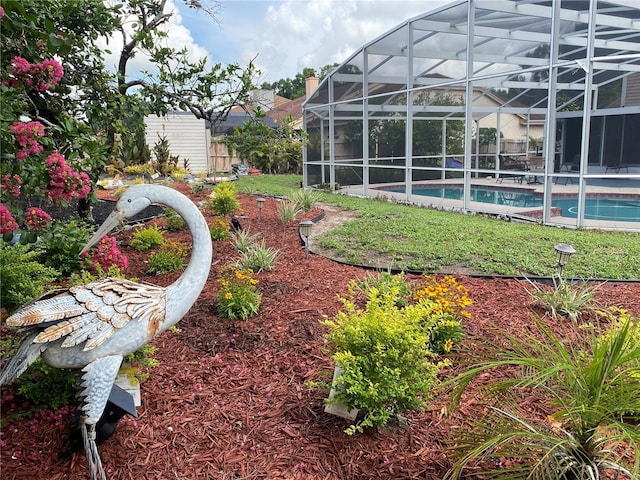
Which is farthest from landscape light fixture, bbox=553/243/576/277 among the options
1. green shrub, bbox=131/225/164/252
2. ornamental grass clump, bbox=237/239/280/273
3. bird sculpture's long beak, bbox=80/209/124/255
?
green shrub, bbox=131/225/164/252

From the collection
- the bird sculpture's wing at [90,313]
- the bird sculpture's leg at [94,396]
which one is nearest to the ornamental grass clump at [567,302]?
the bird sculpture's wing at [90,313]

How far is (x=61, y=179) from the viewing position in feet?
8.27

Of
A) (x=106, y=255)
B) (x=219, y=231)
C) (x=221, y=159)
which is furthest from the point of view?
(x=221, y=159)

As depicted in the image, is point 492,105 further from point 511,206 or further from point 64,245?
point 64,245

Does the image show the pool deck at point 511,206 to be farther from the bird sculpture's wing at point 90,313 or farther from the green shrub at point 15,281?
the green shrub at point 15,281

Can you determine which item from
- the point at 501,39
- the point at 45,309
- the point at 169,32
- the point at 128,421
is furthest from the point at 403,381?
the point at 501,39

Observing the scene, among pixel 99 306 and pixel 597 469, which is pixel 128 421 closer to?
pixel 99 306

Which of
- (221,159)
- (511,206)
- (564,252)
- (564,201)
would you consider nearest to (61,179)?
(564,252)

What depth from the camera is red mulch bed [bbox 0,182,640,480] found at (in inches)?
78.0

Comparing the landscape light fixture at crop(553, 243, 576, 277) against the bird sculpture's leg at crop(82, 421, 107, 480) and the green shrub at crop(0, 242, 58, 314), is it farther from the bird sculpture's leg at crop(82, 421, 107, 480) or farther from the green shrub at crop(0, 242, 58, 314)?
the green shrub at crop(0, 242, 58, 314)

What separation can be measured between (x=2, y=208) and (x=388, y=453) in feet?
7.02

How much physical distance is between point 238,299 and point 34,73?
1.94m

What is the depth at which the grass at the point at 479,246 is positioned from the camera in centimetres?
482

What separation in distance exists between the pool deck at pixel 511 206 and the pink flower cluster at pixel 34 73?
781 cm
